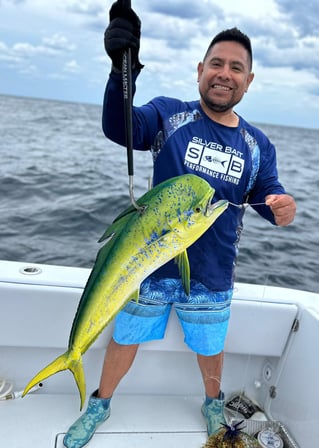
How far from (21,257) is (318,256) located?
4890 mm

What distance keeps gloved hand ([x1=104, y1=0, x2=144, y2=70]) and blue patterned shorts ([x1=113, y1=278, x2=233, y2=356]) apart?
1178 millimetres

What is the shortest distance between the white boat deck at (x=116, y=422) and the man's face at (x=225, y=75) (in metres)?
1.79

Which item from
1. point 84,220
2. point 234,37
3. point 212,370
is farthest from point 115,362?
point 84,220

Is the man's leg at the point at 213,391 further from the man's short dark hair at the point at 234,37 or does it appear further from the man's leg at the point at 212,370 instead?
the man's short dark hair at the point at 234,37

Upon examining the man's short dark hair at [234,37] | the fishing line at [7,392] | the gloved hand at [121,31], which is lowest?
the fishing line at [7,392]

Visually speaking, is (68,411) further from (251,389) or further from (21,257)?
(21,257)

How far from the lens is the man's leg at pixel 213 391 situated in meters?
2.54

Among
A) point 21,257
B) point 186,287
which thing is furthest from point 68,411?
point 21,257

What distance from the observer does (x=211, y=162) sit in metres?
2.24

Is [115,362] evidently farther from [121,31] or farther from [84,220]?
[84,220]

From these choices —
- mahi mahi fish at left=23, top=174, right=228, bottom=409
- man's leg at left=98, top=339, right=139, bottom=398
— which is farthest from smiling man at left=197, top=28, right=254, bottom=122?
man's leg at left=98, top=339, right=139, bottom=398

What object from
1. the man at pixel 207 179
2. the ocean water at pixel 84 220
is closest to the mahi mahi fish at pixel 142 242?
the man at pixel 207 179

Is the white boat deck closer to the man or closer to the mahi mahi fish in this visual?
the man

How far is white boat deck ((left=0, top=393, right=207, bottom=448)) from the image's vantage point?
94.6 inches
